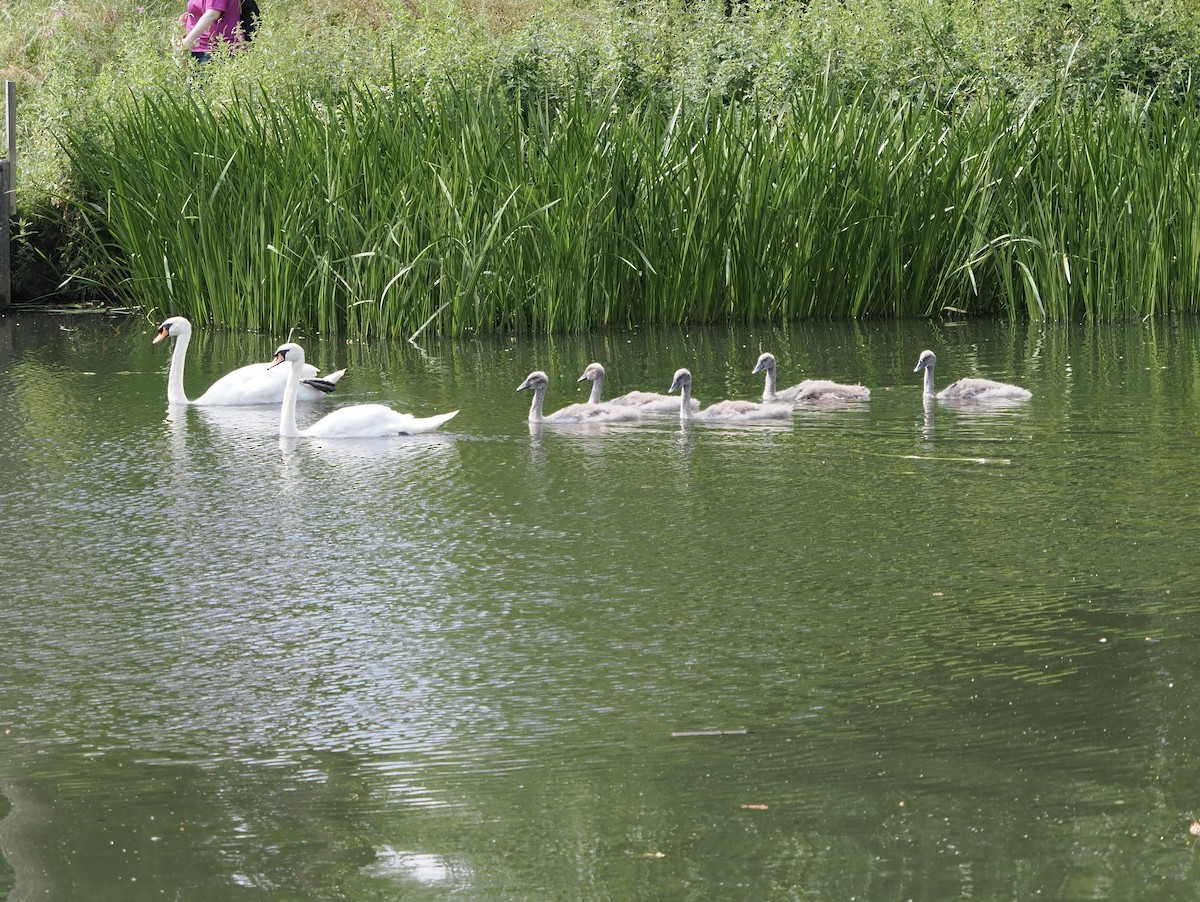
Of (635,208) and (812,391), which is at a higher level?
(635,208)

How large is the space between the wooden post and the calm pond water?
7.06 m

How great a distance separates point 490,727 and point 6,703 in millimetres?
1295

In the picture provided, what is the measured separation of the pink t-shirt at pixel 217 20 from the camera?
18.0m

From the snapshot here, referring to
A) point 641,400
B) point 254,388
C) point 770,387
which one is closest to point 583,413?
point 641,400

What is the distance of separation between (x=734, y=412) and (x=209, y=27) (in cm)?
1118

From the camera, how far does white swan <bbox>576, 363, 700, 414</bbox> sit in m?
9.09

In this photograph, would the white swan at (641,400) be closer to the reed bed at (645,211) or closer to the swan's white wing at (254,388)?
the swan's white wing at (254,388)

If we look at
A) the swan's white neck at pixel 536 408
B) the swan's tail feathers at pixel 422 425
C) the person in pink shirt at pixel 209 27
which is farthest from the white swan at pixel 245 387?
the person in pink shirt at pixel 209 27

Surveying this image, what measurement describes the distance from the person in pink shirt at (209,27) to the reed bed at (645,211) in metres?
3.90

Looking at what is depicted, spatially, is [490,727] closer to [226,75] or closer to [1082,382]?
[1082,382]

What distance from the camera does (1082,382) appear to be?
9.88 meters

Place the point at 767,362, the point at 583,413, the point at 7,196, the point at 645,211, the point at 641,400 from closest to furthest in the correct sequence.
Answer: the point at 583,413
the point at 641,400
the point at 767,362
the point at 645,211
the point at 7,196

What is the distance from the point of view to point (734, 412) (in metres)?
8.91

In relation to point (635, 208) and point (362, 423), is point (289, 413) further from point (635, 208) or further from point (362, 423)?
point (635, 208)
